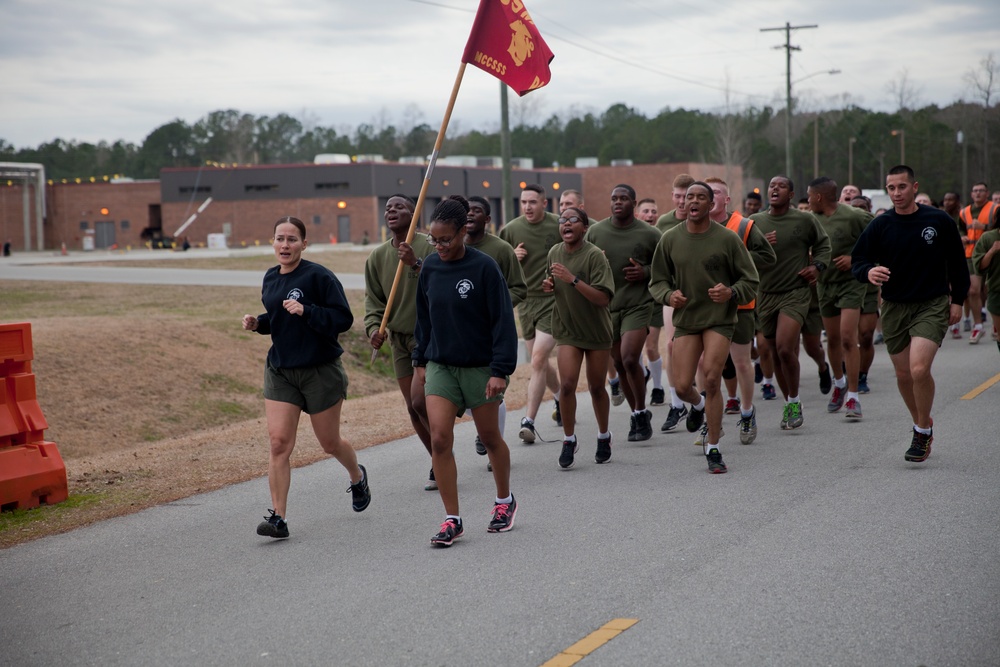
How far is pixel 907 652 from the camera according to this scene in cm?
459

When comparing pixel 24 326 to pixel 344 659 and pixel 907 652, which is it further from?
pixel 907 652

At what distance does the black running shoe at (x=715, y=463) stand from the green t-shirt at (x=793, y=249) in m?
2.82

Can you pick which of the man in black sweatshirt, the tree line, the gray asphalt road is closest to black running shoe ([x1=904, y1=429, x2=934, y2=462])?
the man in black sweatshirt

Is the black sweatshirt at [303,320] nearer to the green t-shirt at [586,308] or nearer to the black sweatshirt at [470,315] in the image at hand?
the black sweatshirt at [470,315]

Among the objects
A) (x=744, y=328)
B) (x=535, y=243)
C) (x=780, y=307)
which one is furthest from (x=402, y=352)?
(x=780, y=307)

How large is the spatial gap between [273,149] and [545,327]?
146880 mm

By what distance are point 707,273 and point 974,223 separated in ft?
36.3

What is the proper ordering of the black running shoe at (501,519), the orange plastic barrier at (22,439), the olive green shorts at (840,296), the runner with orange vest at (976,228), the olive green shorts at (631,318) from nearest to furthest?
the black running shoe at (501,519), the orange plastic barrier at (22,439), the olive green shorts at (631,318), the olive green shorts at (840,296), the runner with orange vest at (976,228)

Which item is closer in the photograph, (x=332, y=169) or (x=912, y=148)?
(x=332, y=169)

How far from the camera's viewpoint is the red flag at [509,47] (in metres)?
9.07

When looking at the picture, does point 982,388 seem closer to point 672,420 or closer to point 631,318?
point 672,420

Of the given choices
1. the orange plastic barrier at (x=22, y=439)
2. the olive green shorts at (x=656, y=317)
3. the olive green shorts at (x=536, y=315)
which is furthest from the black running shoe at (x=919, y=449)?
the orange plastic barrier at (x=22, y=439)

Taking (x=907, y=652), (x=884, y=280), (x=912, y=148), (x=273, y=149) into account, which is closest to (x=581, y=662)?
(x=907, y=652)

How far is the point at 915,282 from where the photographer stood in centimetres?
862
